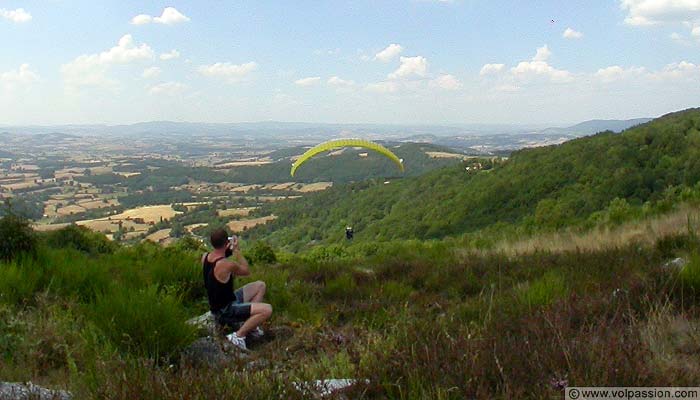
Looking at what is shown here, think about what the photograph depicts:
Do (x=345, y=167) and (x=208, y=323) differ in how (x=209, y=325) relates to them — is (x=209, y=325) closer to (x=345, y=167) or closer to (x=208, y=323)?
(x=208, y=323)

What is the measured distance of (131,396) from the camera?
2383 millimetres

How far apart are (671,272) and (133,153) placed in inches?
7116

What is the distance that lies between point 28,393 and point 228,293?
118 inches

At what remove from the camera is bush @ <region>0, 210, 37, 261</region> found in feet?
23.5

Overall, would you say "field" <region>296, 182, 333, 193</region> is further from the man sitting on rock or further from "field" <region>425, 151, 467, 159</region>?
the man sitting on rock

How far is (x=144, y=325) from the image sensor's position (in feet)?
12.7

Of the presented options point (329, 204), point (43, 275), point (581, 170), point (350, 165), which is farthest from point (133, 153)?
point (43, 275)

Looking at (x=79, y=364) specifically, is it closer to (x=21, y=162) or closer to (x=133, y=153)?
(x=21, y=162)

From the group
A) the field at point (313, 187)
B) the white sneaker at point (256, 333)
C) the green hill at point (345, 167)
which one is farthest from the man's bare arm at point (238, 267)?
the green hill at point (345, 167)

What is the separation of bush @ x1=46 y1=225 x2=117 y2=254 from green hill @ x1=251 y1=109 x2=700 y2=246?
17.1 meters

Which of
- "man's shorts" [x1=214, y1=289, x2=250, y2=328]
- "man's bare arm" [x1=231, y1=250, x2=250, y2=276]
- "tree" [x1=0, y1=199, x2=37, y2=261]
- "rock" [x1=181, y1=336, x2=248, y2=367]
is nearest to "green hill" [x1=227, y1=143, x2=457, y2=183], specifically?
"tree" [x1=0, y1=199, x2=37, y2=261]

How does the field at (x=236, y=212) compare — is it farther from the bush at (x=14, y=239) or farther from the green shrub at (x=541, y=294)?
the green shrub at (x=541, y=294)

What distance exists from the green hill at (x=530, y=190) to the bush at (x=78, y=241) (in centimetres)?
1708

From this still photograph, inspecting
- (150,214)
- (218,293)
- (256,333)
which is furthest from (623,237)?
(150,214)
